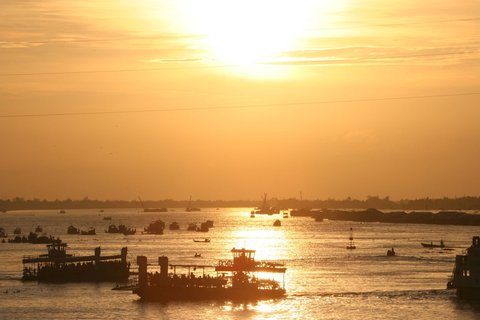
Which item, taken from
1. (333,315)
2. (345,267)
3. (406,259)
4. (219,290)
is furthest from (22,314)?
(406,259)

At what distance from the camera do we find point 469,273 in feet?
292

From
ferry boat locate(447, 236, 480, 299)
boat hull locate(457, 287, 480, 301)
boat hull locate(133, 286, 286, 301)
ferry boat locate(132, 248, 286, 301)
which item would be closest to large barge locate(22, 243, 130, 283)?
ferry boat locate(132, 248, 286, 301)

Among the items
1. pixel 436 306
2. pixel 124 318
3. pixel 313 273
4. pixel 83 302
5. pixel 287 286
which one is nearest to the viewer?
pixel 124 318

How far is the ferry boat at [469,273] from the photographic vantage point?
87.9m

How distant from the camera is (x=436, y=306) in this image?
86.1m

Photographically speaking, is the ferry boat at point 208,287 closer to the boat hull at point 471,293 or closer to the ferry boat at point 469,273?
the ferry boat at point 469,273

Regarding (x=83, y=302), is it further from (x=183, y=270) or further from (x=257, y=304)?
(x=183, y=270)

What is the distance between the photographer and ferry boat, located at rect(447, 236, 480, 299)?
87.9m

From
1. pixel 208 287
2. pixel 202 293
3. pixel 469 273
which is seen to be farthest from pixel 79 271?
pixel 469 273

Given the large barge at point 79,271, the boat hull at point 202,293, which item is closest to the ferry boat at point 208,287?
the boat hull at point 202,293

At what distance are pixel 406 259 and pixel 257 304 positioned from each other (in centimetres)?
6547

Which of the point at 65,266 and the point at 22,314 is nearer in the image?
the point at 22,314

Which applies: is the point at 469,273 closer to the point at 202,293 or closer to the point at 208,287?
the point at 208,287

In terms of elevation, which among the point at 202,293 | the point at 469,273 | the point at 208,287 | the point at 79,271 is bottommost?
the point at 202,293
